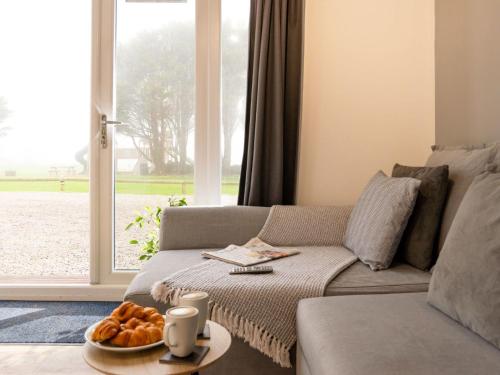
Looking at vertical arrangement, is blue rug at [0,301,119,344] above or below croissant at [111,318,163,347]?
below

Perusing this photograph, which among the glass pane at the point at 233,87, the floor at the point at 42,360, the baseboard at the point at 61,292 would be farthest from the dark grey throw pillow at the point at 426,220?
the baseboard at the point at 61,292

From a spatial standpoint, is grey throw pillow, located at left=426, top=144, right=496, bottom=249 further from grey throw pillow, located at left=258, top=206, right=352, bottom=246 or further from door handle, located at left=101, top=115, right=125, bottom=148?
door handle, located at left=101, top=115, right=125, bottom=148

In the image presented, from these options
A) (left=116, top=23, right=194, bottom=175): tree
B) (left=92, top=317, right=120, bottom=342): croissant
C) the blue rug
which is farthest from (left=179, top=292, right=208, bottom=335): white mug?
(left=116, top=23, right=194, bottom=175): tree

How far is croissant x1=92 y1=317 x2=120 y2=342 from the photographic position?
98 cm

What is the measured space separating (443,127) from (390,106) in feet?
1.19

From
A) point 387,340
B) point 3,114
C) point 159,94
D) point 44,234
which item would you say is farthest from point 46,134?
point 387,340

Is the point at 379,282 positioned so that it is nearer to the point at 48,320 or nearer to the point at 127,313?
the point at 127,313

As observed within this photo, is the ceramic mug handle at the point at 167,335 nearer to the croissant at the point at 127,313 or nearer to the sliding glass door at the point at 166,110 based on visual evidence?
the croissant at the point at 127,313

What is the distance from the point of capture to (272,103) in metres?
2.58

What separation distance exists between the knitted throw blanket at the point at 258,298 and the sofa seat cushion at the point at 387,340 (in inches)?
4.7

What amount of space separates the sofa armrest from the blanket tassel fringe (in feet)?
2.47

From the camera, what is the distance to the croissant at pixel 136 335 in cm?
96

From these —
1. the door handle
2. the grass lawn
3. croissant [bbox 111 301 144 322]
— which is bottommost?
croissant [bbox 111 301 144 322]

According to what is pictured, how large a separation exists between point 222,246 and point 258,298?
0.81 m
